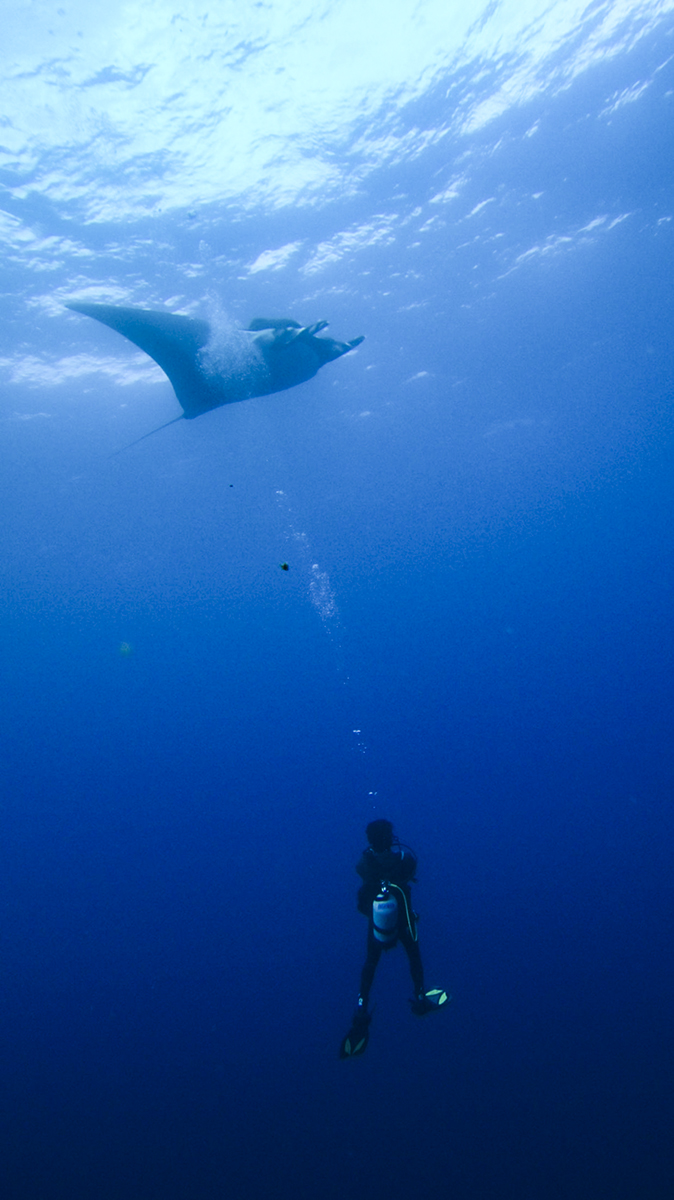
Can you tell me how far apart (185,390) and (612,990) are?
46.9 feet

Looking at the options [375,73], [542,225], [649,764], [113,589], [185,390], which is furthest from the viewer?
[113,589]

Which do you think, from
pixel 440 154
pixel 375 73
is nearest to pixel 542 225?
pixel 440 154

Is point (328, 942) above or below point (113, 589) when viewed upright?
below

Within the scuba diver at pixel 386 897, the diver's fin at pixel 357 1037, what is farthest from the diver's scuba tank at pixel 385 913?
the diver's fin at pixel 357 1037

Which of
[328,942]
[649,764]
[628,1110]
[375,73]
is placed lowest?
[628,1110]

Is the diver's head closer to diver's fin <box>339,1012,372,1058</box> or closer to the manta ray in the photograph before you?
diver's fin <box>339,1012,372,1058</box>

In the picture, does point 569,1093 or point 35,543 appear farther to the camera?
point 35,543

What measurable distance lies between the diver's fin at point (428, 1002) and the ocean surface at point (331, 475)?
20.7ft

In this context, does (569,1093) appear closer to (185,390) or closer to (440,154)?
(185,390)

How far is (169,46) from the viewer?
6.92m

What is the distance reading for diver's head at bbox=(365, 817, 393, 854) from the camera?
4.10 meters

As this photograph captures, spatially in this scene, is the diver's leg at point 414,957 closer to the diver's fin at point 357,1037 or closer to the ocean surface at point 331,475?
the diver's fin at point 357,1037

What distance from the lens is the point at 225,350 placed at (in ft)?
18.2

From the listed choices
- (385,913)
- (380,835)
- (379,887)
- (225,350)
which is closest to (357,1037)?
(385,913)
